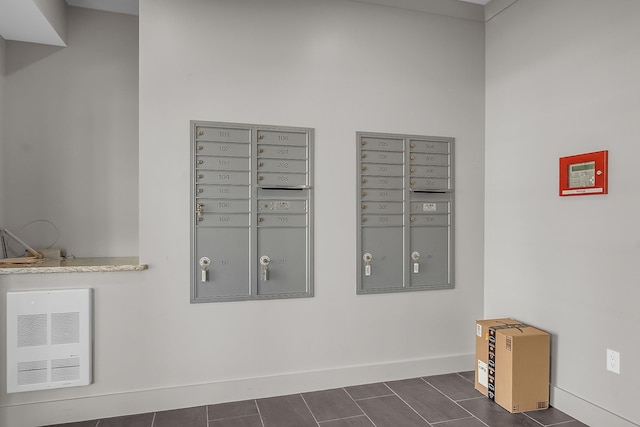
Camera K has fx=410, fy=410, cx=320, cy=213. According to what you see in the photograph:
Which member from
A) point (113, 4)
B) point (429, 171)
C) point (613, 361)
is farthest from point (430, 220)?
point (113, 4)

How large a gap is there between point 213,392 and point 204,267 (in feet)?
2.58

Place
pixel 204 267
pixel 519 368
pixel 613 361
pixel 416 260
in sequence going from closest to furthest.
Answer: pixel 613 361 → pixel 519 368 → pixel 204 267 → pixel 416 260

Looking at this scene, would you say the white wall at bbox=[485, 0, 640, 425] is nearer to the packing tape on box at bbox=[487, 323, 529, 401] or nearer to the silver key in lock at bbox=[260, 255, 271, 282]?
the packing tape on box at bbox=[487, 323, 529, 401]

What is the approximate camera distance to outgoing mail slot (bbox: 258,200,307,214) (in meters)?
2.68

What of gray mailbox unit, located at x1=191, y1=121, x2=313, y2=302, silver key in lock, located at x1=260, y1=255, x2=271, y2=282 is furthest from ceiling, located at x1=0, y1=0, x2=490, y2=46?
silver key in lock, located at x1=260, y1=255, x2=271, y2=282

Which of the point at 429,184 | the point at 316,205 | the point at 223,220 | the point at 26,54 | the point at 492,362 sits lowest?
the point at 492,362

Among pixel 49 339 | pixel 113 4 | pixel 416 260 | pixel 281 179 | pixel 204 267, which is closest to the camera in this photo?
pixel 49 339

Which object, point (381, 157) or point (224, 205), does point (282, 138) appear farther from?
point (381, 157)

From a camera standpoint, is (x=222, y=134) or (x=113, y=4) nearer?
(x=222, y=134)

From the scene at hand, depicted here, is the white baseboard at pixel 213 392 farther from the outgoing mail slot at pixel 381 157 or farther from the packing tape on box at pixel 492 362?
→ the outgoing mail slot at pixel 381 157

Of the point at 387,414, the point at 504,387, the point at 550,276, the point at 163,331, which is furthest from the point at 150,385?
the point at 550,276

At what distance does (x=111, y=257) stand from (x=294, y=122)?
1647 mm

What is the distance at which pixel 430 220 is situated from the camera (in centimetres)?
302

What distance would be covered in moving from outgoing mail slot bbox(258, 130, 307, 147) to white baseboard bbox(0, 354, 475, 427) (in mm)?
1532
